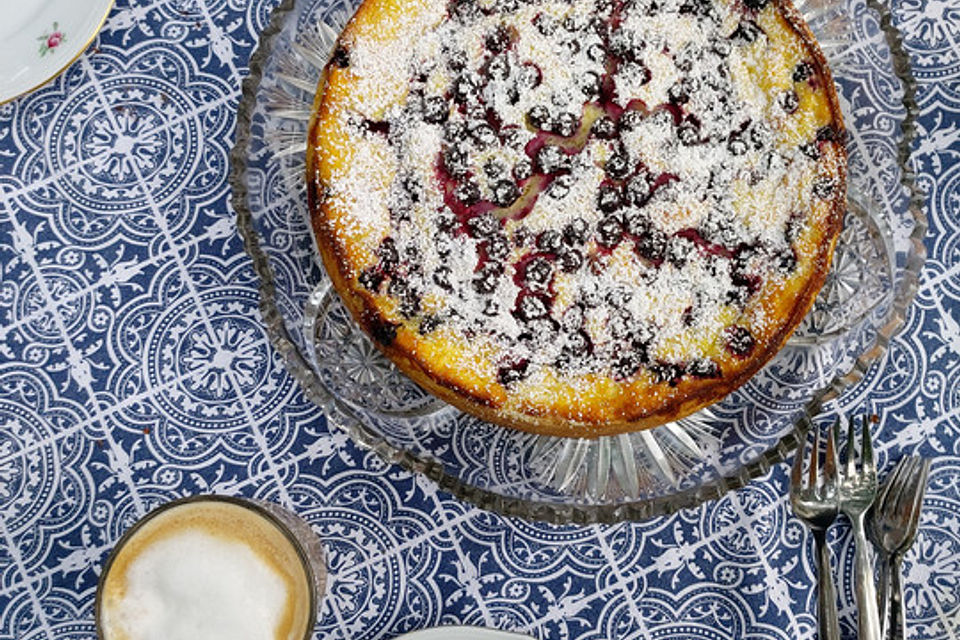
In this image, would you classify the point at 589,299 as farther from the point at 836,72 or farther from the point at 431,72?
the point at 836,72

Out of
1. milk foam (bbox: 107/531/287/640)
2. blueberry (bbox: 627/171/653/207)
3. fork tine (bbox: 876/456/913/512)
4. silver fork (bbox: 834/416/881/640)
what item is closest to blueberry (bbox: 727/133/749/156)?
blueberry (bbox: 627/171/653/207)

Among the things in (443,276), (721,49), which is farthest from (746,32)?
(443,276)

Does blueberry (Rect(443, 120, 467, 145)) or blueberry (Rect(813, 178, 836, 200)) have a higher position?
blueberry (Rect(813, 178, 836, 200))

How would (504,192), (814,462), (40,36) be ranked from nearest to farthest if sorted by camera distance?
(504,192) < (814,462) < (40,36)

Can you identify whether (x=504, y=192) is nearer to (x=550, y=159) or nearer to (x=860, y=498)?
(x=550, y=159)

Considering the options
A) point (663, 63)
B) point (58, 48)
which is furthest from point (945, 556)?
point (58, 48)

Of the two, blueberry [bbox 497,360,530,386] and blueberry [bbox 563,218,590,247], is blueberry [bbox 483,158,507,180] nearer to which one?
blueberry [bbox 563,218,590,247]

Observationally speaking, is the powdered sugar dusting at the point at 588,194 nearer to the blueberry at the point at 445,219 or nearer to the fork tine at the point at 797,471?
the blueberry at the point at 445,219
